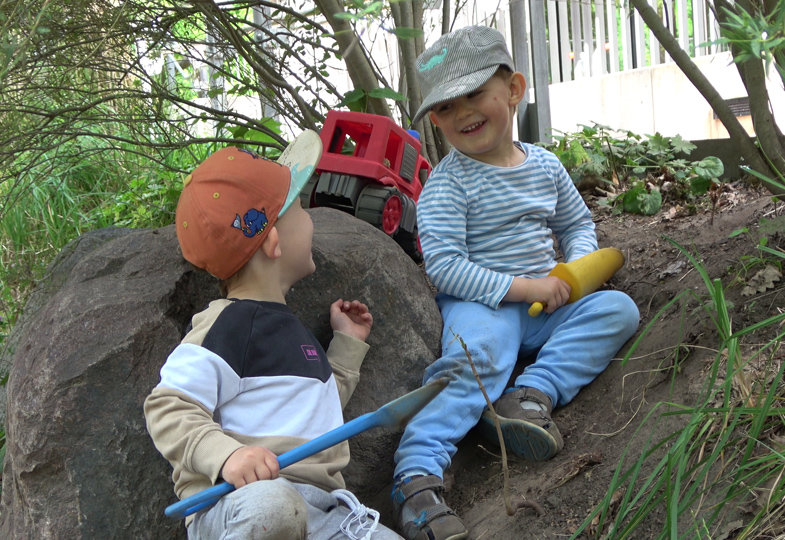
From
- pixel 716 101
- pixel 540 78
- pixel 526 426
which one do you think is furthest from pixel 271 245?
pixel 540 78

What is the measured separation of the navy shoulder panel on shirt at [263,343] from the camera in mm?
1812

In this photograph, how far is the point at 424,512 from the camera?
198cm

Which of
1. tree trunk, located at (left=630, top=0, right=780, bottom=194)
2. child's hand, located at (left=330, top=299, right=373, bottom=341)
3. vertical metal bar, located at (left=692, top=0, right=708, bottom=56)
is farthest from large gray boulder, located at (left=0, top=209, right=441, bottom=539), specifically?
vertical metal bar, located at (left=692, top=0, right=708, bottom=56)

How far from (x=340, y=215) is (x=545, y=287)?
0.75 m

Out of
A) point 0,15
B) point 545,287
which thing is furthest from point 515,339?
point 0,15

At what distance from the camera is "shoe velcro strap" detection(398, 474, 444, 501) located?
2045 millimetres

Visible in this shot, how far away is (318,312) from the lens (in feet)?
7.82

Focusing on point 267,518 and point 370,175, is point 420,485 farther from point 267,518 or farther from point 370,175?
point 370,175

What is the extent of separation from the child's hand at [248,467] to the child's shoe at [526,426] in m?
0.79

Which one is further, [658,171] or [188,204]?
[658,171]

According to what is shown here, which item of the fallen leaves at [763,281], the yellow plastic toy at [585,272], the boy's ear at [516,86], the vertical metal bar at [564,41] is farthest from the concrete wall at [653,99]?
the fallen leaves at [763,281]

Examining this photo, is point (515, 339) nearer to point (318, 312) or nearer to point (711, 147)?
point (318, 312)

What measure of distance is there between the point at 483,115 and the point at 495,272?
523 millimetres

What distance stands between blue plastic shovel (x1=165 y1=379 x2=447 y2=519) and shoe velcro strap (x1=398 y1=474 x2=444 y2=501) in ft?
1.32
